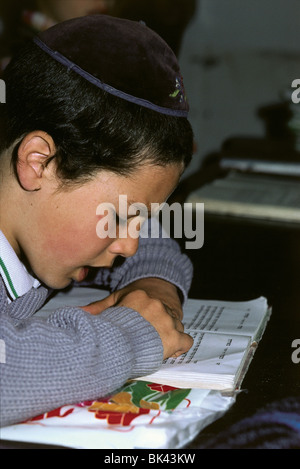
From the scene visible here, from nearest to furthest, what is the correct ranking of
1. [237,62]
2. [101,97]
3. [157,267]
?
[101,97] → [157,267] → [237,62]

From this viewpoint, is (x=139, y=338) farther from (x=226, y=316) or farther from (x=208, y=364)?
(x=226, y=316)

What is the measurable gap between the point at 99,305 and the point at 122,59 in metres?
0.33

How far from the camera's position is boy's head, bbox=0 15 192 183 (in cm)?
82

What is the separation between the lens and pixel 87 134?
32.7 inches

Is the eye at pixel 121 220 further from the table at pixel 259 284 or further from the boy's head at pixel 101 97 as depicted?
the table at pixel 259 284

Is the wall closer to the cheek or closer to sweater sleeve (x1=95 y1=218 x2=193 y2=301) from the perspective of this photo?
sweater sleeve (x1=95 y1=218 x2=193 y2=301)

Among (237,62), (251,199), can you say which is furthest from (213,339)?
(237,62)

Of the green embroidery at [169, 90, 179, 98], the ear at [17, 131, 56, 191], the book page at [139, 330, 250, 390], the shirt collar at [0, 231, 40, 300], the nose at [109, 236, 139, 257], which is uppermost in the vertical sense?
the green embroidery at [169, 90, 179, 98]

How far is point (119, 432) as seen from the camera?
0.62 m

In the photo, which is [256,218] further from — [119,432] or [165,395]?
[119,432]

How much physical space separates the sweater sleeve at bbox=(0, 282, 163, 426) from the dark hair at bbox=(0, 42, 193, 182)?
0.20 meters

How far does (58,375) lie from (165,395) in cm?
12

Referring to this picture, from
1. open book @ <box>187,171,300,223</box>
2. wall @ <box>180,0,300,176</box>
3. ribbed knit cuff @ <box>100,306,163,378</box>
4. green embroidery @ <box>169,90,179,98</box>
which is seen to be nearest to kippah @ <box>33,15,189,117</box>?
green embroidery @ <box>169,90,179,98</box>

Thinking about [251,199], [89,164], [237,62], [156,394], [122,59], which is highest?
[237,62]
